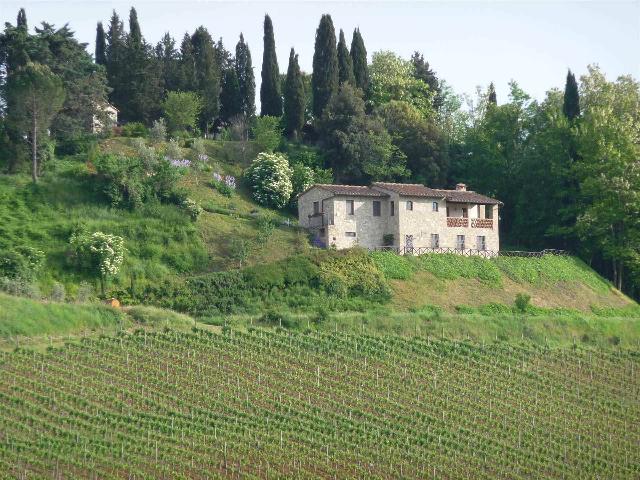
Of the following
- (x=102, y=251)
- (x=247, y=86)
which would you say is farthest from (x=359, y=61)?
(x=102, y=251)

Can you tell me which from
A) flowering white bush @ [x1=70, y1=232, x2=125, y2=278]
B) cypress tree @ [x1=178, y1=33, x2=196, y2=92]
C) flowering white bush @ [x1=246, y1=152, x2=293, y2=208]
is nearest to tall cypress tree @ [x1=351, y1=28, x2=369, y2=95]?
cypress tree @ [x1=178, y1=33, x2=196, y2=92]

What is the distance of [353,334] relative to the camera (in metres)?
54.5

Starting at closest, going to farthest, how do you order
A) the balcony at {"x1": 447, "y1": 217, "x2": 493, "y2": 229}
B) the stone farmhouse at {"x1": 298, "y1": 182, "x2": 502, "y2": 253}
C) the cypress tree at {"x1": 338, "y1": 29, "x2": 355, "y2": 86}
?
the stone farmhouse at {"x1": 298, "y1": 182, "x2": 502, "y2": 253} < the balcony at {"x1": 447, "y1": 217, "x2": 493, "y2": 229} < the cypress tree at {"x1": 338, "y1": 29, "x2": 355, "y2": 86}

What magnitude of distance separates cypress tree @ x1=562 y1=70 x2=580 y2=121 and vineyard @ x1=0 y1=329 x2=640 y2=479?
98.5ft

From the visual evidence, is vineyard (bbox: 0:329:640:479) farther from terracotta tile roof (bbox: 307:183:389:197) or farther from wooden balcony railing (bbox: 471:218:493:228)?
wooden balcony railing (bbox: 471:218:493:228)

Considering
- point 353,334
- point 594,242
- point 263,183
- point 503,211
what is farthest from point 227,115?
point 353,334

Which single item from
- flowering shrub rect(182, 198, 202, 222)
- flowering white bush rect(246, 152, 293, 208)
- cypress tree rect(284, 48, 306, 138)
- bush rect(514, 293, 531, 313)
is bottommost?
bush rect(514, 293, 531, 313)

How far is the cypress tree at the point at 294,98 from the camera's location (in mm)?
87562

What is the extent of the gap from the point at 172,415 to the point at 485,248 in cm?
3536

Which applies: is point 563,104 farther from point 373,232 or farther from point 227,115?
point 227,115

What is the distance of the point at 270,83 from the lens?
88625 mm

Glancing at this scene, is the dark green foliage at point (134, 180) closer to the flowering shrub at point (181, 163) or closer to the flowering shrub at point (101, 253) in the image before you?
the flowering shrub at point (181, 163)

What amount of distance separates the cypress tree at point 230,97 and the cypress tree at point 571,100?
83.2 ft

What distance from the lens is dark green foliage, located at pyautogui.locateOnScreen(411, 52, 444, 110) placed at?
98438 mm
